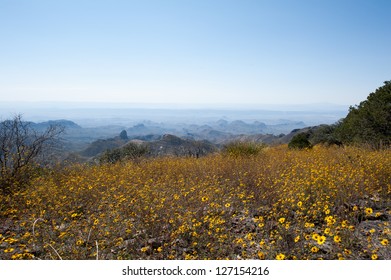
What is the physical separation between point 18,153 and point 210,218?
595cm

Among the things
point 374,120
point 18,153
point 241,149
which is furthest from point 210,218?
point 374,120

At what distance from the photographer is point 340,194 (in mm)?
5023

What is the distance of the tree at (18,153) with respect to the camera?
7027 mm

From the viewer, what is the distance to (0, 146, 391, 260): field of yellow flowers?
3.67 m

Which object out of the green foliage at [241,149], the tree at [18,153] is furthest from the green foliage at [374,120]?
the tree at [18,153]

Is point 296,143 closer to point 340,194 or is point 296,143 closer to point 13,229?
point 340,194

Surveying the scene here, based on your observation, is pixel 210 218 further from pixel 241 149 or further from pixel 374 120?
pixel 374 120

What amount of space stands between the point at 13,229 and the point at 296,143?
1614 cm

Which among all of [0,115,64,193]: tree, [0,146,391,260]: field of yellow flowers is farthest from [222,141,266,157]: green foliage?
[0,115,64,193]: tree

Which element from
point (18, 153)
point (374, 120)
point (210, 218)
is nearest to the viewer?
point (210, 218)

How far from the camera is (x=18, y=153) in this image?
24.6 feet

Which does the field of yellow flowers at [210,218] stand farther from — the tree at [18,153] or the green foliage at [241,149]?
the green foliage at [241,149]

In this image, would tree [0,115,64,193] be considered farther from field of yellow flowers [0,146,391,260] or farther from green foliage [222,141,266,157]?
green foliage [222,141,266,157]
